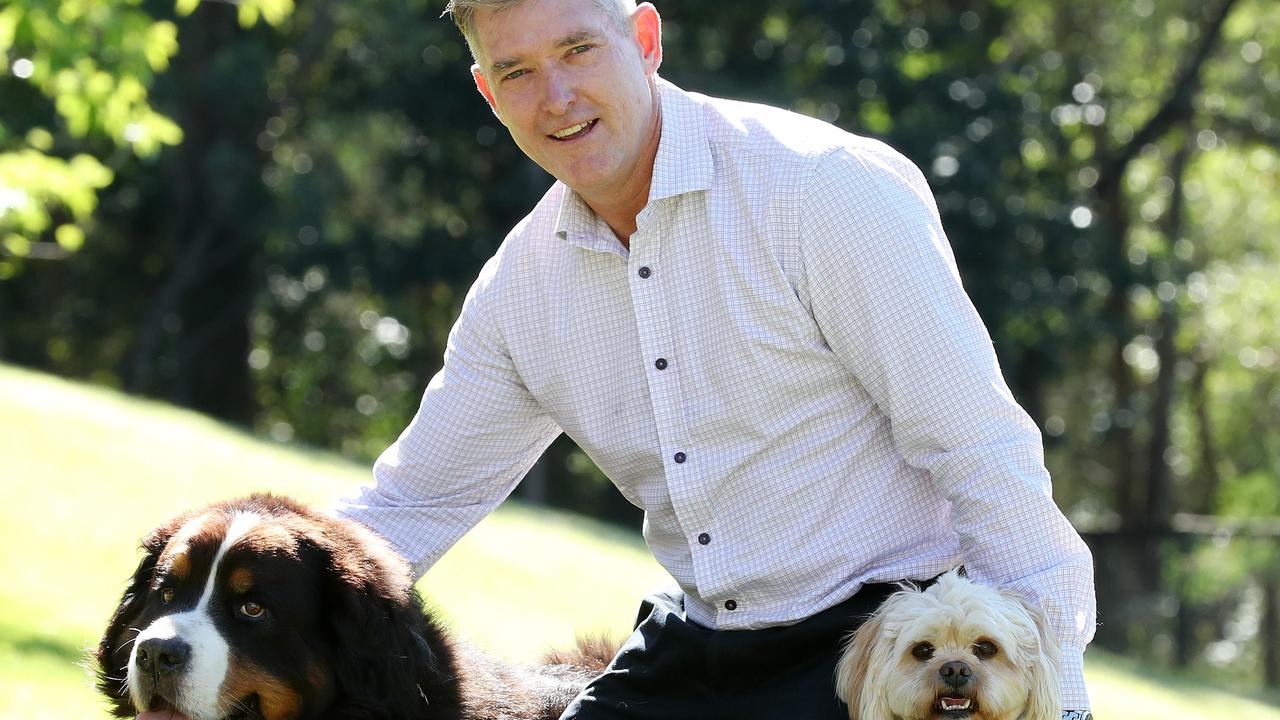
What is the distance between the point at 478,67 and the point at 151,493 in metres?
10.0

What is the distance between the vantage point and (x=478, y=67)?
430 cm

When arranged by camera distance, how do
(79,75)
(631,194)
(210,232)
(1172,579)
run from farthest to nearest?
(210,232), (1172,579), (79,75), (631,194)

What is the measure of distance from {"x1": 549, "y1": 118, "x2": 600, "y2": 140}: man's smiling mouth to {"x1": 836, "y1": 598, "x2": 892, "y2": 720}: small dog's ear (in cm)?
144

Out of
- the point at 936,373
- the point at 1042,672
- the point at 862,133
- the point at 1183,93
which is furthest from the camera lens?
the point at 1183,93

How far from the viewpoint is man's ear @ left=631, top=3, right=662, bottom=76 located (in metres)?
4.09

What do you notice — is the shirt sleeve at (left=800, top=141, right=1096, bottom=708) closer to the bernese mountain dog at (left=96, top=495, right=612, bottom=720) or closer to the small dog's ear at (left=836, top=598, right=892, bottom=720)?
the small dog's ear at (left=836, top=598, right=892, bottom=720)

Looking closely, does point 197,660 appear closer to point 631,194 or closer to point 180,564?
point 180,564

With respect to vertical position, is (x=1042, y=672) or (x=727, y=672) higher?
(x=1042, y=672)

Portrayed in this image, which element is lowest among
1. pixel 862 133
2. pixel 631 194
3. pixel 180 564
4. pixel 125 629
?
pixel 125 629

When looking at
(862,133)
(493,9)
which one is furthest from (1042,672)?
(862,133)

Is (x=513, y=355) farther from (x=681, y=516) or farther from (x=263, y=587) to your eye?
(x=263, y=587)

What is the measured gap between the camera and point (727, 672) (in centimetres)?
396

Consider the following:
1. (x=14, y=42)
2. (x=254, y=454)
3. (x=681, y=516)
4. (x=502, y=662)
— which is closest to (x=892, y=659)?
(x=681, y=516)

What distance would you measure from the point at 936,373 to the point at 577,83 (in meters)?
1.22
